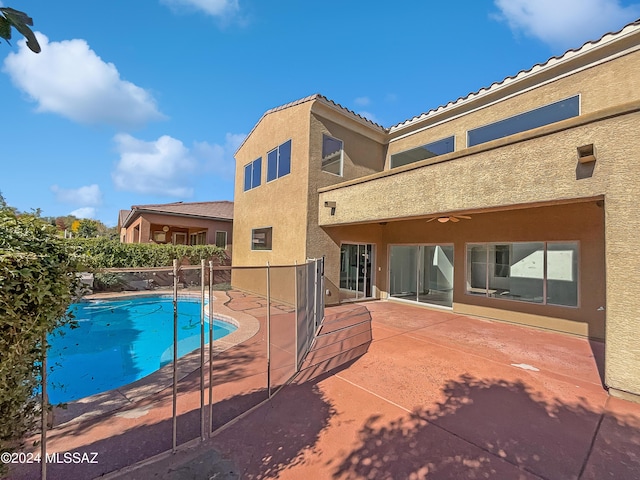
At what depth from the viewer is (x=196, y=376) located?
5.75 metres

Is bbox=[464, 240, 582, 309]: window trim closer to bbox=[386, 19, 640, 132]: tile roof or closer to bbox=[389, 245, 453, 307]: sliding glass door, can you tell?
bbox=[389, 245, 453, 307]: sliding glass door

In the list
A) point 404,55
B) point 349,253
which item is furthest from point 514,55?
point 349,253

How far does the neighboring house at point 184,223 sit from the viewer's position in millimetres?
21562

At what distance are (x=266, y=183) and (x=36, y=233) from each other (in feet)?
42.9

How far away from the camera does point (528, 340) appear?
8.49 meters

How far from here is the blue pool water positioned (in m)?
6.25

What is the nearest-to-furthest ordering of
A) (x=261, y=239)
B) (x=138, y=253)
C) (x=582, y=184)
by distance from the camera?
(x=582, y=184)
(x=261, y=239)
(x=138, y=253)

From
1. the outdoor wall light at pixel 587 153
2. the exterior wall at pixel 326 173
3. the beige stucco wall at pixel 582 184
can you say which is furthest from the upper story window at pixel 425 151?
the outdoor wall light at pixel 587 153

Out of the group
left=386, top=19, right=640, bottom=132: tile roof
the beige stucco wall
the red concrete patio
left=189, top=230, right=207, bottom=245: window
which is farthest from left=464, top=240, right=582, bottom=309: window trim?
left=189, top=230, right=207, bottom=245: window

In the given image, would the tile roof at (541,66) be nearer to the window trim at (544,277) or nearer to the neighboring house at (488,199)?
the neighboring house at (488,199)

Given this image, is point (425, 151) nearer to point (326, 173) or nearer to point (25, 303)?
point (326, 173)

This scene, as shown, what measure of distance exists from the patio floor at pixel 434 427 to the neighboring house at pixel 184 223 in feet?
66.8

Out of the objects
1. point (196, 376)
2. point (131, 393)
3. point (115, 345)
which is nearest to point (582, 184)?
point (196, 376)

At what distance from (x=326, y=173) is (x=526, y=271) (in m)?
8.56
